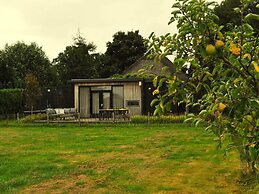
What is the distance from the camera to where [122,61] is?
50656 mm

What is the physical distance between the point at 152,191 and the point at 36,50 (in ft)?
127

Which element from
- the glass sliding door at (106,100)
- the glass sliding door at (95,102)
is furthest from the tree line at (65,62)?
the glass sliding door at (106,100)

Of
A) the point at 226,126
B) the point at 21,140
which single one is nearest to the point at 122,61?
the point at 21,140

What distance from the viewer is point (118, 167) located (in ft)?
26.3

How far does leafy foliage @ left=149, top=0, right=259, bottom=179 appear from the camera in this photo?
173cm

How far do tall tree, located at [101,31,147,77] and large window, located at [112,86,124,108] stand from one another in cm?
2311

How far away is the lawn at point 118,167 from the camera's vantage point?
6.40 meters

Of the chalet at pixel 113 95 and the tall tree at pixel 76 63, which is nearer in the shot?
the chalet at pixel 113 95

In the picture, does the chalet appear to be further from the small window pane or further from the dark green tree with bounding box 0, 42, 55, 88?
the dark green tree with bounding box 0, 42, 55, 88

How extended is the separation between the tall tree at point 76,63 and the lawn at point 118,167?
29.4m

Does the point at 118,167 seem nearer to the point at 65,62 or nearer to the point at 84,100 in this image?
the point at 84,100

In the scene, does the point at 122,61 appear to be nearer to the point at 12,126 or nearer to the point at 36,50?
the point at 36,50

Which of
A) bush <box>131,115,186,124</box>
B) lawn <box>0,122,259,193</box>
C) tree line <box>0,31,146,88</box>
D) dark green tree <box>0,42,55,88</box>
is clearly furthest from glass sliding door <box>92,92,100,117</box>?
dark green tree <box>0,42,55,88</box>

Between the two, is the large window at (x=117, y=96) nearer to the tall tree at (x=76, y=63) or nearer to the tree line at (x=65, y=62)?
the tree line at (x=65, y=62)
